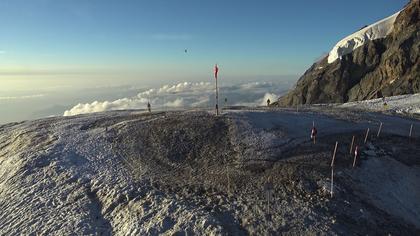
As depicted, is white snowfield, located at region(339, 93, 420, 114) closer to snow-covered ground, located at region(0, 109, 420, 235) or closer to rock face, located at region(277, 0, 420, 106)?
snow-covered ground, located at region(0, 109, 420, 235)

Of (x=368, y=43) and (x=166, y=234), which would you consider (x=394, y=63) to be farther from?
(x=166, y=234)

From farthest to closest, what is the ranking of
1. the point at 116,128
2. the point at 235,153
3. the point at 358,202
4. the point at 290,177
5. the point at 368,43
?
the point at 368,43
the point at 116,128
the point at 235,153
the point at 290,177
the point at 358,202

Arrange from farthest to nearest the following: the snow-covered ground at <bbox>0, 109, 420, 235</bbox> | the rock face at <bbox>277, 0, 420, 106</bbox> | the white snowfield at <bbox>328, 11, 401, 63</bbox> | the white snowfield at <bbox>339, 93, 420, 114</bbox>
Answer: the white snowfield at <bbox>328, 11, 401, 63</bbox>
the rock face at <bbox>277, 0, 420, 106</bbox>
the white snowfield at <bbox>339, 93, 420, 114</bbox>
the snow-covered ground at <bbox>0, 109, 420, 235</bbox>

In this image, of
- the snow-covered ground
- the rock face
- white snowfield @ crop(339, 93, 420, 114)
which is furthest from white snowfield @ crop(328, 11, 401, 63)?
the snow-covered ground

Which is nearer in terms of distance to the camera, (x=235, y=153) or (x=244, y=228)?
(x=244, y=228)

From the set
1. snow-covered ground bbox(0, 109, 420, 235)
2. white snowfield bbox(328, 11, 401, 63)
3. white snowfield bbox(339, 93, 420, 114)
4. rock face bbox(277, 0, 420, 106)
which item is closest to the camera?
snow-covered ground bbox(0, 109, 420, 235)

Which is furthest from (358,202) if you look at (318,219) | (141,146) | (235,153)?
(141,146)

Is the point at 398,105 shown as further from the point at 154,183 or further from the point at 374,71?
the point at 374,71
